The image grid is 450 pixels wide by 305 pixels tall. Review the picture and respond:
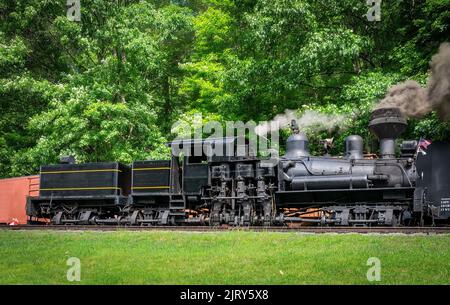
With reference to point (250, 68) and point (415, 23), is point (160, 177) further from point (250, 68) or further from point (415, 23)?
point (415, 23)

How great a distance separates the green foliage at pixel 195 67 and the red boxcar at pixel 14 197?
1559 mm

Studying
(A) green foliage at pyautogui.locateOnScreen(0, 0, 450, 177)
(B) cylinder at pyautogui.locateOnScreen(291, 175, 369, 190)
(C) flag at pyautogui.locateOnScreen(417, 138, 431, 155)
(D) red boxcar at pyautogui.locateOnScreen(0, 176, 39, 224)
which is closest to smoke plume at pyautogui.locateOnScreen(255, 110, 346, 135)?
(A) green foliage at pyautogui.locateOnScreen(0, 0, 450, 177)

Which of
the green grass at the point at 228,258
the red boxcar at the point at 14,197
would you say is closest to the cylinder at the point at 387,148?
the green grass at the point at 228,258

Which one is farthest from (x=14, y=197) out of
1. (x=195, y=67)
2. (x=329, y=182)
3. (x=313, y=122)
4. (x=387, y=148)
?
(x=387, y=148)

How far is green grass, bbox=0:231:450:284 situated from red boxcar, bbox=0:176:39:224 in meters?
9.87

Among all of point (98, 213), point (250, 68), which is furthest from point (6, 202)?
point (250, 68)

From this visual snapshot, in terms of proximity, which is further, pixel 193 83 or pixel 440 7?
pixel 193 83

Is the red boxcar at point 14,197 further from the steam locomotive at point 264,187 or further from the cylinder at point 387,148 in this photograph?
the cylinder at point 387,148

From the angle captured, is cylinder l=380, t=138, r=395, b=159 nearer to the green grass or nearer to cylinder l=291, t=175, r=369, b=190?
cylinder l=291, t=175, r=369, b=190

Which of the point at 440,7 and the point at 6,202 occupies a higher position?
the point at 440,7

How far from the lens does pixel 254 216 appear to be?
17.1 m

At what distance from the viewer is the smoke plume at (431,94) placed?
14.4 m

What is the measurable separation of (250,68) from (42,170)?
389 inches

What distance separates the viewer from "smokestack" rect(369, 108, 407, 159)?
1579 cm
